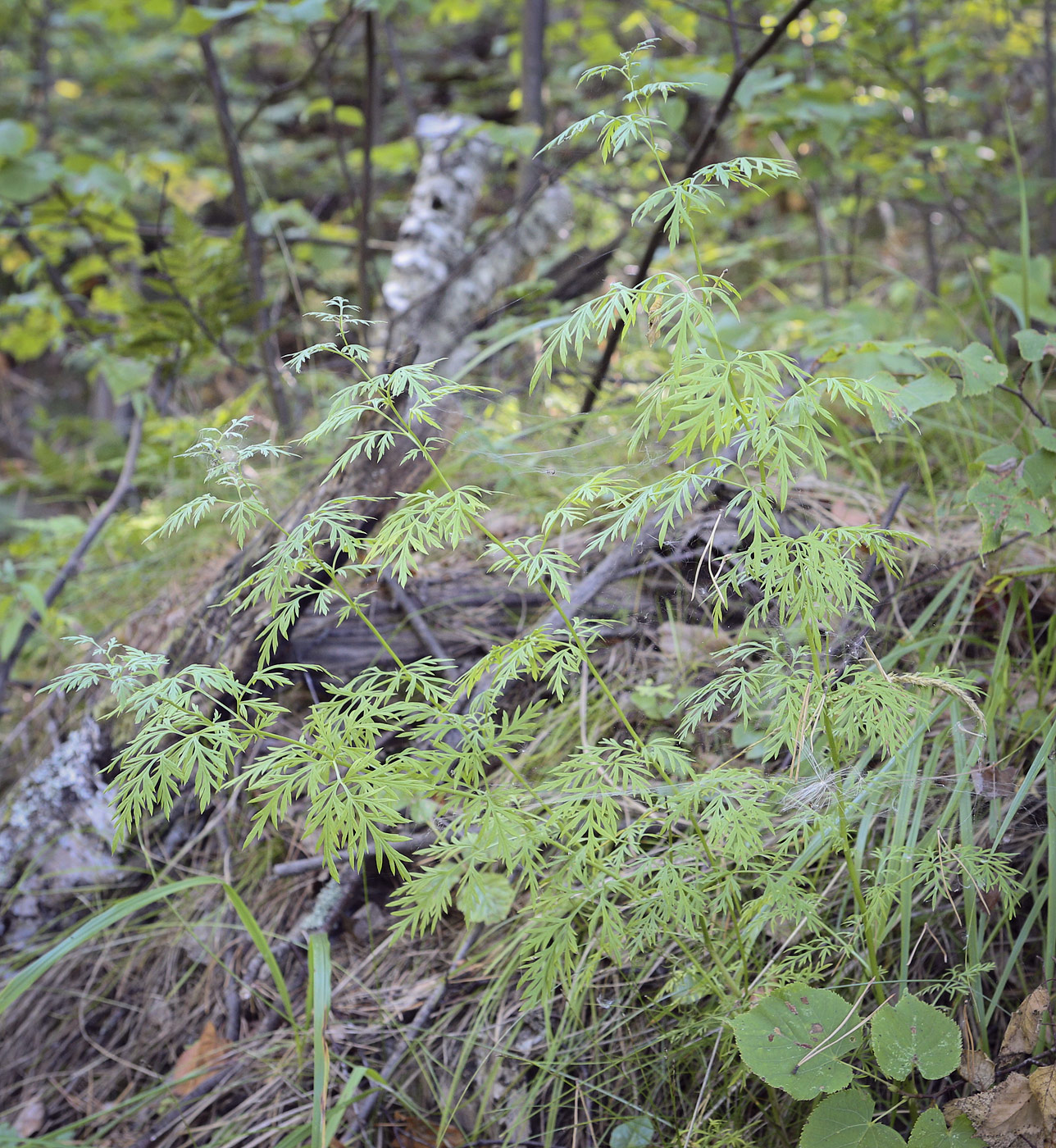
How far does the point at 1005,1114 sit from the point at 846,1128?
0.69ft

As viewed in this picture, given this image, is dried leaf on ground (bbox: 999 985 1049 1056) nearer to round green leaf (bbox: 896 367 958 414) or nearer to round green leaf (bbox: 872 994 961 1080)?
round green leaf (bbox: 872 994 961 1080)

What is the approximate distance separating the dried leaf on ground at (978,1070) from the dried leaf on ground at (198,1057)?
4.22 ft

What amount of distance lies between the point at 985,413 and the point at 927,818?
132 cm

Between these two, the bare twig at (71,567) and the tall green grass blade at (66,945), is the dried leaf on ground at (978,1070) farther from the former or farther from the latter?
the bare twig at (71,567)

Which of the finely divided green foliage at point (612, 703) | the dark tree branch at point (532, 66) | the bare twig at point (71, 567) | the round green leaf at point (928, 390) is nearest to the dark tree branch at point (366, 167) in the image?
the dark tree branch at point (532, 66)

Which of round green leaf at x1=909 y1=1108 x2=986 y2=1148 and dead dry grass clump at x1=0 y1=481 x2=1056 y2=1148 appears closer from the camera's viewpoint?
round green leaf at x1=909 y1=1108 x2=986 y2=1148

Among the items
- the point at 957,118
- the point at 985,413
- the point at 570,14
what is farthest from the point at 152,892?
the point at 570,14

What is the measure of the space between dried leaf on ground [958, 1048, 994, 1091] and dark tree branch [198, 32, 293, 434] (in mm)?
2529

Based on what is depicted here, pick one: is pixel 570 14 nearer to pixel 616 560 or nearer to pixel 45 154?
pixel 45 154

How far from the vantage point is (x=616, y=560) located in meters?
1.74

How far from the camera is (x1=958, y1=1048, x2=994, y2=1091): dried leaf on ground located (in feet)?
3.48

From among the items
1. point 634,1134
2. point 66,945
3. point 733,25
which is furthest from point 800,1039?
point 733,25

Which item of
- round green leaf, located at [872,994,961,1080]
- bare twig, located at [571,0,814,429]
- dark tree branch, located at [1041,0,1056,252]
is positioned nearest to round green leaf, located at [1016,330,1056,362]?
bare twig, located at [571,0,814,429]

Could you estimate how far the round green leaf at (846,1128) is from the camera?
0.98 m
